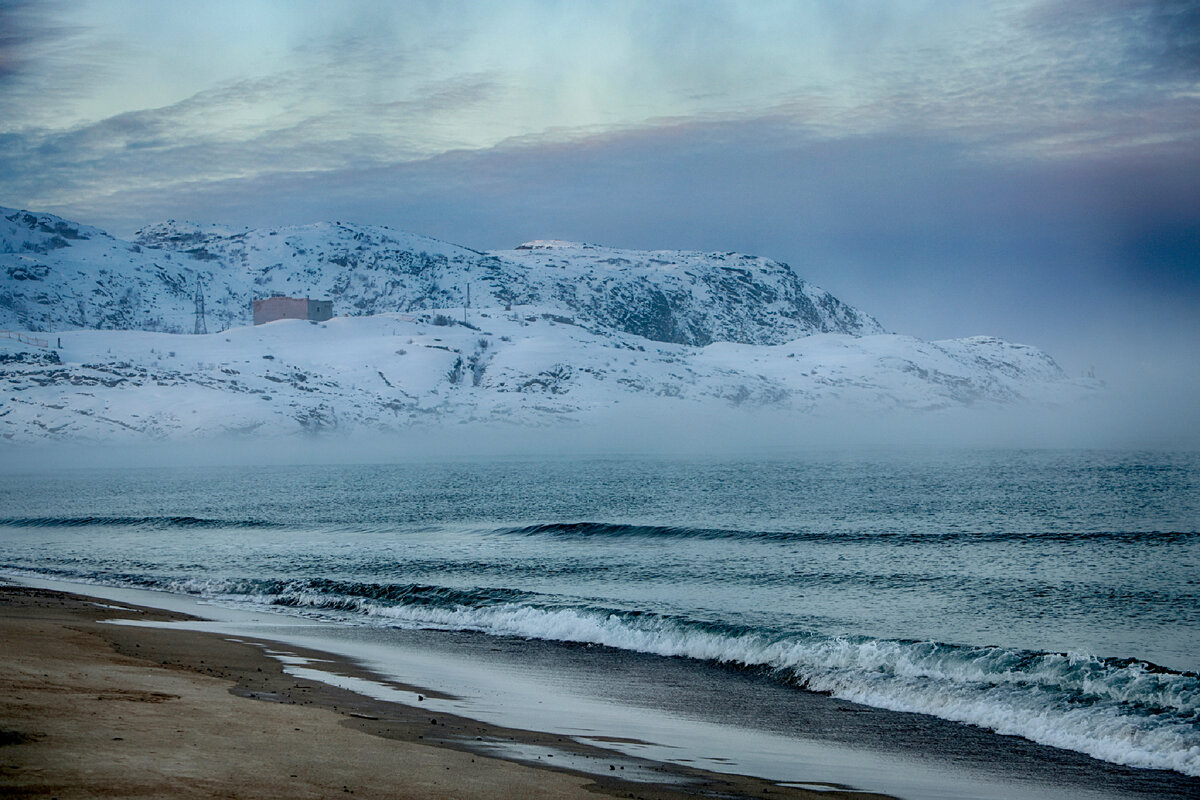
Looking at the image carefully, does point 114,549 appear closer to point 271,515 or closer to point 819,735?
point 271,515

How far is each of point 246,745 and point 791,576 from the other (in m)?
26.7

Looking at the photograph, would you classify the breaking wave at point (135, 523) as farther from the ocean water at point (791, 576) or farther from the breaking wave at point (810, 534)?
the breaking wave at point (810, 534)

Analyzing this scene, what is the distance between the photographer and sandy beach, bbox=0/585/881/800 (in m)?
10.2

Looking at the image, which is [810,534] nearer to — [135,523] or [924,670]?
[924,670]

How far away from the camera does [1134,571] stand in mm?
36500

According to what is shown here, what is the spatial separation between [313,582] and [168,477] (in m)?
117

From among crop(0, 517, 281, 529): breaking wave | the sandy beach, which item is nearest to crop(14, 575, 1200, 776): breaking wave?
the sandy beach

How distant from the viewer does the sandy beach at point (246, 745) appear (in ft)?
33.6

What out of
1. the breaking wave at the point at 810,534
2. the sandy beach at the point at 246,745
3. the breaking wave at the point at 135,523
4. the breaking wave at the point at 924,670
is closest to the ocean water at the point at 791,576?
the breaking wave at the point at 924,670

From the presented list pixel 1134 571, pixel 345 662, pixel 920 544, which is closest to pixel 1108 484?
pixel 920 544

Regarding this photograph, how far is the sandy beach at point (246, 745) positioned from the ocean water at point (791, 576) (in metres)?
7.65

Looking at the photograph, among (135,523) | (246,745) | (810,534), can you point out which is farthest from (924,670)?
(135,523)

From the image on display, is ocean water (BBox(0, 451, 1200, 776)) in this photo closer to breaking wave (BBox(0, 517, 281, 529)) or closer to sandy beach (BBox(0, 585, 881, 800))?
breaking wave (BBox(0, 517, 281, 529))

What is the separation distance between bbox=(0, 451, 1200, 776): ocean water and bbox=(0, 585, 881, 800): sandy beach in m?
7.65
